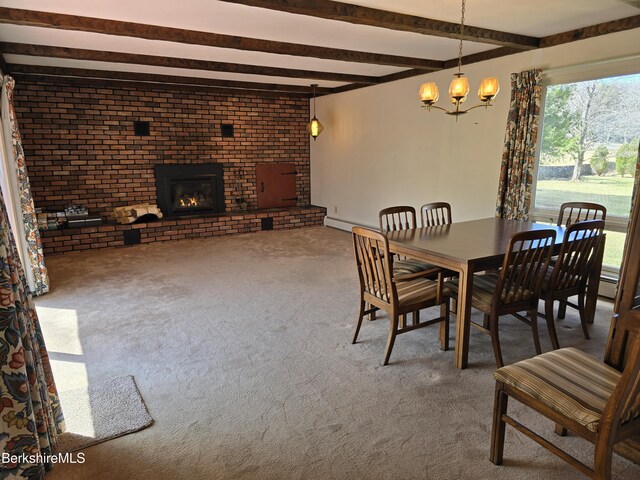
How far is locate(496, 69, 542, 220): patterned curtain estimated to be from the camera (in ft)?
13.3

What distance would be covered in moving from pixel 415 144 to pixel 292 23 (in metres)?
2.69

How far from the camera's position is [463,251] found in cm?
263

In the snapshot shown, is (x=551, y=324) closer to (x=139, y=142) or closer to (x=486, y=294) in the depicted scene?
(x=486, y=294)

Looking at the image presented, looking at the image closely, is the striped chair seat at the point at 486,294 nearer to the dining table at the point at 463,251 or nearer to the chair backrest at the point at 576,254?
the dining table at the point at 463,251

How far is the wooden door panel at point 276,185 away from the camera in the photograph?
7441 mm

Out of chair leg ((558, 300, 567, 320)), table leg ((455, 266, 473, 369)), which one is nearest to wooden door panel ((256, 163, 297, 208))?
chair leg ((558, 300, 567, 320))

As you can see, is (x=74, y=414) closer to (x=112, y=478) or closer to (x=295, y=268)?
(x=112, y=478)

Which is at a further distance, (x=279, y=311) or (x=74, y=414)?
(x=279, y=311)

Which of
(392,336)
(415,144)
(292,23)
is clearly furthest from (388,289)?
(415,144)

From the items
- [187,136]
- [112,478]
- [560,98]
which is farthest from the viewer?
[187,136]

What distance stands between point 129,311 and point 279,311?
1.34 metres

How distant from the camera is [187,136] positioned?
6.67m

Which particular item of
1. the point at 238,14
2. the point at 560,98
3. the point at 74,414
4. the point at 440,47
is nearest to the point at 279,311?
the point at 74,414

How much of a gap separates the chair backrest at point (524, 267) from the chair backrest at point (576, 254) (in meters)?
0.12
